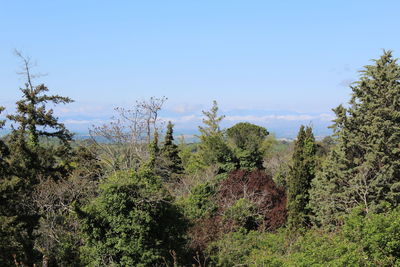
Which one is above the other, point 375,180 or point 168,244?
point 375,180

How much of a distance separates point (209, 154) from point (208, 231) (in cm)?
1071

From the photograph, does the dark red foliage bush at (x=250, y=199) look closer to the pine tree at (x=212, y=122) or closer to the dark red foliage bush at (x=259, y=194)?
the dark red foliage bush at (x=259, y=194)

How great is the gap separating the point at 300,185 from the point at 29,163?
1346 centimetres

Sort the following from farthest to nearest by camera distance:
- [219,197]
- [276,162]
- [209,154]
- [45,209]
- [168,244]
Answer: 1. [276,162]
2. [209,154]
3. [219,197]
4. [45,209]
5. [168,244]

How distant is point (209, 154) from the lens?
93.8ft

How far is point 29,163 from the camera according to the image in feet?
53.6

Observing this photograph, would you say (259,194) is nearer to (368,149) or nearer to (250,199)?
(250,199)

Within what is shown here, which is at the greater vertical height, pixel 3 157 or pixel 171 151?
pixel 171 151

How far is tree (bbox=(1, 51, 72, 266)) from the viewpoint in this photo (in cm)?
1442

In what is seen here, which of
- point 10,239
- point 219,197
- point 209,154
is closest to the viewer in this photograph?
point 10,239

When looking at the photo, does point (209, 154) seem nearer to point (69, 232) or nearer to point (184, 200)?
point (184, 200)

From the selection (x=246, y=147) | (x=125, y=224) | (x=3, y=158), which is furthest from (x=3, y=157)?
(x=246, y=147)

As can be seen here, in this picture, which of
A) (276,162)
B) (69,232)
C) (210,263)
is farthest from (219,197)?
(276,162)

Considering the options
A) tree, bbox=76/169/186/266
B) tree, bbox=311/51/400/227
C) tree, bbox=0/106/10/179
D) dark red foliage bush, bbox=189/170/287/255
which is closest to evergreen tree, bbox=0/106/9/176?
tree, bbox=0/106/10/179
